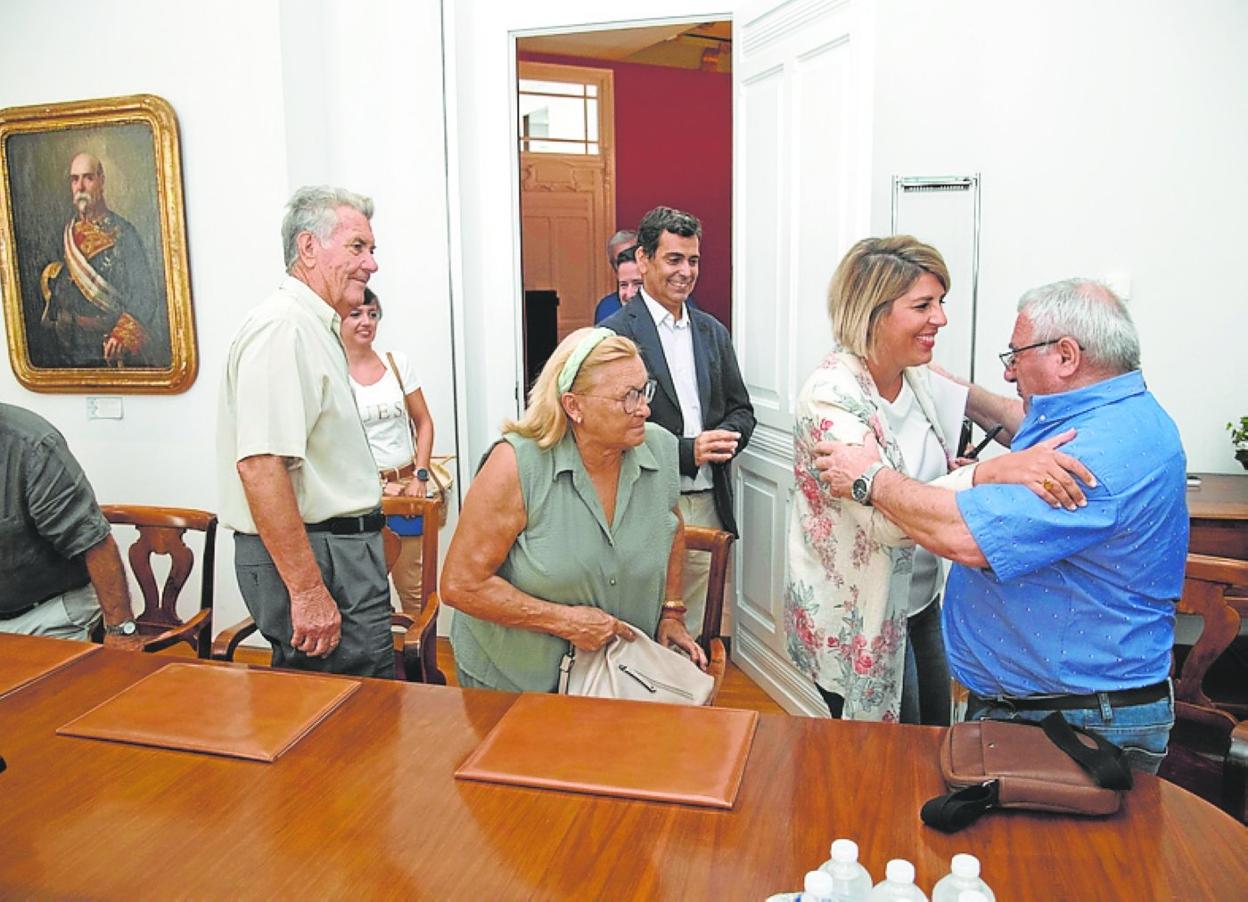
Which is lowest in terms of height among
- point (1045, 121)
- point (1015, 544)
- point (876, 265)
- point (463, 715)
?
point (463, 715)

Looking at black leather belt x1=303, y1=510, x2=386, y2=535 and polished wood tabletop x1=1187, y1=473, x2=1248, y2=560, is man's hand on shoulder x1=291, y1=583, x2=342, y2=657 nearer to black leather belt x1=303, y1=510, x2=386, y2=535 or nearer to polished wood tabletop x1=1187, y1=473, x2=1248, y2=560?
black leather belt x1=303, y1=510, x2=386, y2=535

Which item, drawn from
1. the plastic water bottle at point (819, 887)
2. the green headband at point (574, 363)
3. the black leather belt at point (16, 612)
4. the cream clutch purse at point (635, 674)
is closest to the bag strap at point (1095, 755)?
the plastic water bottle at point (819, 887)

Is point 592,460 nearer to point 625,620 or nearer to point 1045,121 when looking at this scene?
point 625,620

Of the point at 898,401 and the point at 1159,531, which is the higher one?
the point at 898,401

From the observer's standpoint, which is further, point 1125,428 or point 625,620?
point 625,620

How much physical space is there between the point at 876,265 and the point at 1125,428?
68cm

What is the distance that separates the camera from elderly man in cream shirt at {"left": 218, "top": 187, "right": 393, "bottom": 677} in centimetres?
209

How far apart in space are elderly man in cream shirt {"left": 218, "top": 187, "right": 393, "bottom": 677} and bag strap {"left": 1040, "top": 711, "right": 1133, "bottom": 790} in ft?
4.97

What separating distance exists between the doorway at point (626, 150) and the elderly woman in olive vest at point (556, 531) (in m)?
4.58

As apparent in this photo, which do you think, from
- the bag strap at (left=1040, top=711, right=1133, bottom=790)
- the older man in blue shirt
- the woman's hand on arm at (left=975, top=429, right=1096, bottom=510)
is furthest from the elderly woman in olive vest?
the bag strap at (left=1040, top=711, right=1133, bottom=790)

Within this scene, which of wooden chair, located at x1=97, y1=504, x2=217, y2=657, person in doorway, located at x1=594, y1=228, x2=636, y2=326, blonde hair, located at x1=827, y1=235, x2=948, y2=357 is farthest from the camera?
person in doorway, located at x1=594, y1=228, x2=636, y2=326

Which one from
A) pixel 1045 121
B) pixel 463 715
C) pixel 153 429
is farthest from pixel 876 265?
pixel 153 429

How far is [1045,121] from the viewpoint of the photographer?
3.42 meters

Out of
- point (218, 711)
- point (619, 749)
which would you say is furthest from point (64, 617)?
point (619, 749)
